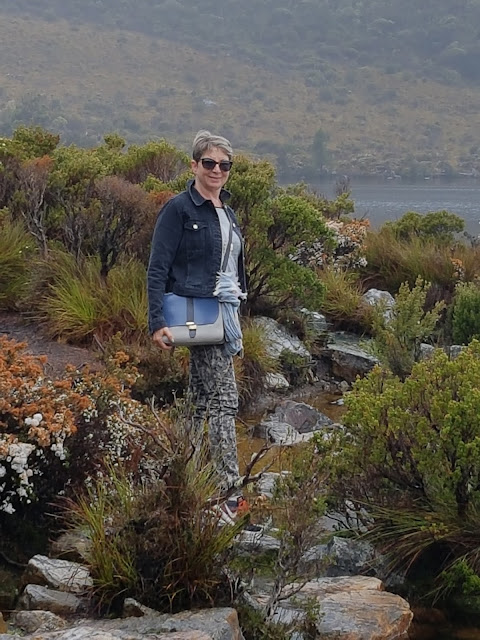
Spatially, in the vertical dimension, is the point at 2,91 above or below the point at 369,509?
above

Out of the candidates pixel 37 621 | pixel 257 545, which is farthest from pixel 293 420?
pixel 37 621

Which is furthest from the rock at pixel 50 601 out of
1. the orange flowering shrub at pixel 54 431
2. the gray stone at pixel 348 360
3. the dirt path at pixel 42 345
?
the gray stone at pixel 348 360

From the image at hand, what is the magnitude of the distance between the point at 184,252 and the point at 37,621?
1942 millimetres

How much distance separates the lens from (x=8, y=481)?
396 cm

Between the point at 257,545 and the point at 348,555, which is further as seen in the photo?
the point at 348,555

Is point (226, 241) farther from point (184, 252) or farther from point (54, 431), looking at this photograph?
point (54, 431)

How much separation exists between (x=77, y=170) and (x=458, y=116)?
109m

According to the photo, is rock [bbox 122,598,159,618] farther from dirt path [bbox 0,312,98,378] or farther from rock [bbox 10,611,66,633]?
dirt path [bbox 0,312,98,378]

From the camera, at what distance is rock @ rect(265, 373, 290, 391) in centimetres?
818

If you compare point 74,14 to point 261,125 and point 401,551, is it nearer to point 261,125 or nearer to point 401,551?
point 261,125

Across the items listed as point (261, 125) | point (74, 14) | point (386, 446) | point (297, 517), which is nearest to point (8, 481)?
point (297, 517)

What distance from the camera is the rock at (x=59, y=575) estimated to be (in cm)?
339

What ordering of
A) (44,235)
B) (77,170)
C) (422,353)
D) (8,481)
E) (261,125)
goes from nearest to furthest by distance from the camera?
(8,481) → (422,353) → (44,235) → (77,170) → (261,125)

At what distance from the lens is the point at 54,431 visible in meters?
3.95
